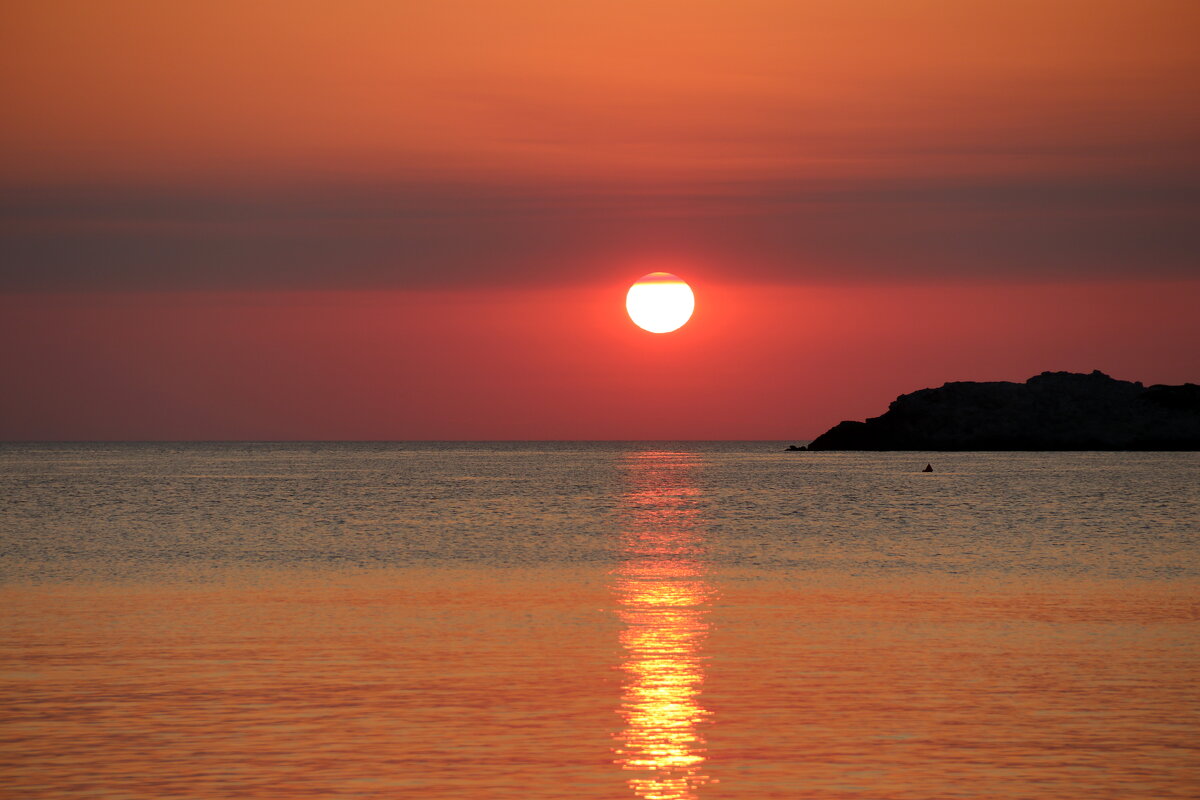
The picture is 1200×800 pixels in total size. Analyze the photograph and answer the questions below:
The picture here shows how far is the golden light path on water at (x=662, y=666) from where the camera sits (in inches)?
688

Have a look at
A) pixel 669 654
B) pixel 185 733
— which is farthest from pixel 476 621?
pixel 185 733

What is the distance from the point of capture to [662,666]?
2498 centimetres

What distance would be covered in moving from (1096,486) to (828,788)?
106m

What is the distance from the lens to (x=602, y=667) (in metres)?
24.8

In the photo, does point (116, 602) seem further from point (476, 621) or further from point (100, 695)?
point (100, 695)

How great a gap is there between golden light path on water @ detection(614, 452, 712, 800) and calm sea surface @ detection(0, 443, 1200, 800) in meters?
0.09

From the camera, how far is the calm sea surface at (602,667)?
17312 mm

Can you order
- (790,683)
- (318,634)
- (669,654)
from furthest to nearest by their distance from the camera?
(318,634), (669,654), (790,683)

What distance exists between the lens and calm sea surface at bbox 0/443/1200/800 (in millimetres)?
17312

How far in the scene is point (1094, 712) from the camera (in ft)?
68.2

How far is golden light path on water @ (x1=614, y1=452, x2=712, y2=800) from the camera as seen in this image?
17.5m

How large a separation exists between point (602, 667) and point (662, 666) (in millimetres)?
1073

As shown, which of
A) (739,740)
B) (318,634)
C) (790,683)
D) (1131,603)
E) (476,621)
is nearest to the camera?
(739,740)

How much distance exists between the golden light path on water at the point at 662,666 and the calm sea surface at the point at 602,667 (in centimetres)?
9
